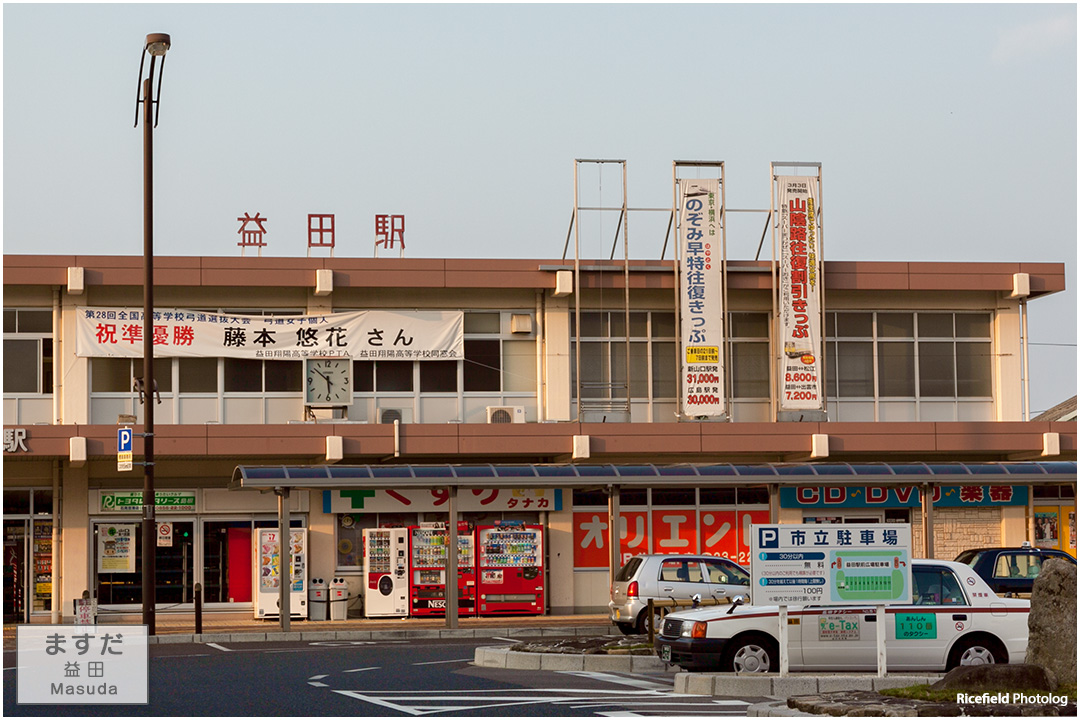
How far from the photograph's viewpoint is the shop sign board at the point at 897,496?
32.7 m

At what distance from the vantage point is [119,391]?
31516 mm

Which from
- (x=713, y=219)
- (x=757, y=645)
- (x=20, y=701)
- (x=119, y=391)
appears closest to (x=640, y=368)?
(x=713, y=219)

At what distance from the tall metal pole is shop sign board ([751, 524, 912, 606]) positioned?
13867 millimetres

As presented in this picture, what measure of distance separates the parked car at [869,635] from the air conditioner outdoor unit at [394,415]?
637 inches

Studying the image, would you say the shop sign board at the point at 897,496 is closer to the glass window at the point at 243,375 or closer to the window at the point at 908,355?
the window at the point at 908,355

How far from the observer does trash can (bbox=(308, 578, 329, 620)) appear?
29656mm

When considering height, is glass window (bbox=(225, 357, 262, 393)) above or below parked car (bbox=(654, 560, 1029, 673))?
above

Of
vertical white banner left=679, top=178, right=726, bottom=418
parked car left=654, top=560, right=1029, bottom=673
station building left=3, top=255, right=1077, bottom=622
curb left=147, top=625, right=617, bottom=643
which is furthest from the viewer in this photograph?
vertical white banner left=679, top=178, right=726, bottom=418

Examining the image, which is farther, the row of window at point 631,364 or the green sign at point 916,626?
the row of window at point 631,364

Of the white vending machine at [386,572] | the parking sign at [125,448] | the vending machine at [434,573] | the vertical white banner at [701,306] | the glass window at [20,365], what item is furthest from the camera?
the vertical white banner at [701,306]

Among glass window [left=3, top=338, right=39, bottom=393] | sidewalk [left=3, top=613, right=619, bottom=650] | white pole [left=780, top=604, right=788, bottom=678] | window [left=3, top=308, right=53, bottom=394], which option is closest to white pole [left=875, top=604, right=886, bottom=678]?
white pole [left=780, top=604, right=788, bottom=678]

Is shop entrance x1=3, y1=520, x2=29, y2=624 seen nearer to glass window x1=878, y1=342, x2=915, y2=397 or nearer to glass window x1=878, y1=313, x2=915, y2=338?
glass window x1=878, y1=342, x2=915, y2=397

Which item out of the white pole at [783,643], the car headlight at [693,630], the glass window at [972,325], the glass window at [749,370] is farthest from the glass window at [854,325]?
the white pole at [783,643]

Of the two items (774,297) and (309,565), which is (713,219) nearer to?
(774,297)
